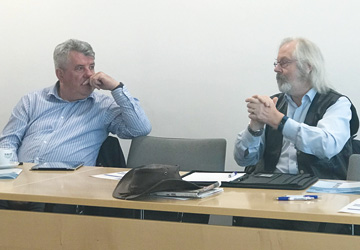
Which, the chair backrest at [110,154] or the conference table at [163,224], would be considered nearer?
the conference table at [163,224]

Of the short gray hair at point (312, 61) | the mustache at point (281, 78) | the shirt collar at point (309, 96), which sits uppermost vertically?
the short gray hair at point (312, 61)

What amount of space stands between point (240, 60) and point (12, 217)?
205cm

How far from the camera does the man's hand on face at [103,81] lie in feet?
10.7

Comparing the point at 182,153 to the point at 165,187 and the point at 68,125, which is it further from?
the point at 165,187

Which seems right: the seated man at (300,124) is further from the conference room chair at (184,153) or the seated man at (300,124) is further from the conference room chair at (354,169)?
the conference room chair at (354,169)

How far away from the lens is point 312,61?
2973 mm

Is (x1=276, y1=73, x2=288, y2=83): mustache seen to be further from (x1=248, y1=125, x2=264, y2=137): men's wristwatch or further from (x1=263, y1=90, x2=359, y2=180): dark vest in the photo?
(x1=248, y1=125, x2=264, y2=137): men's wristwatch

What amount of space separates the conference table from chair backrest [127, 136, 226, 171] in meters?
1.05

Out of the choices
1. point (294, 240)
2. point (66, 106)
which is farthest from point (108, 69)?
point (294, 240)

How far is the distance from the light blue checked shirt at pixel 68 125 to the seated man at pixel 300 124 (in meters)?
0.75

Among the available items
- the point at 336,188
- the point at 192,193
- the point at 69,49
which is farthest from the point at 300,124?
the point at 69,49

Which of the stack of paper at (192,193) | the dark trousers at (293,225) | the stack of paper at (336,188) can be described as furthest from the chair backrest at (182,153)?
the dark trousers at (293,225)

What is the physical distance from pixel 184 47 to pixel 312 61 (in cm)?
97

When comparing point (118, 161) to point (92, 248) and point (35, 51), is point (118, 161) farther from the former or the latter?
point (92, 248)
